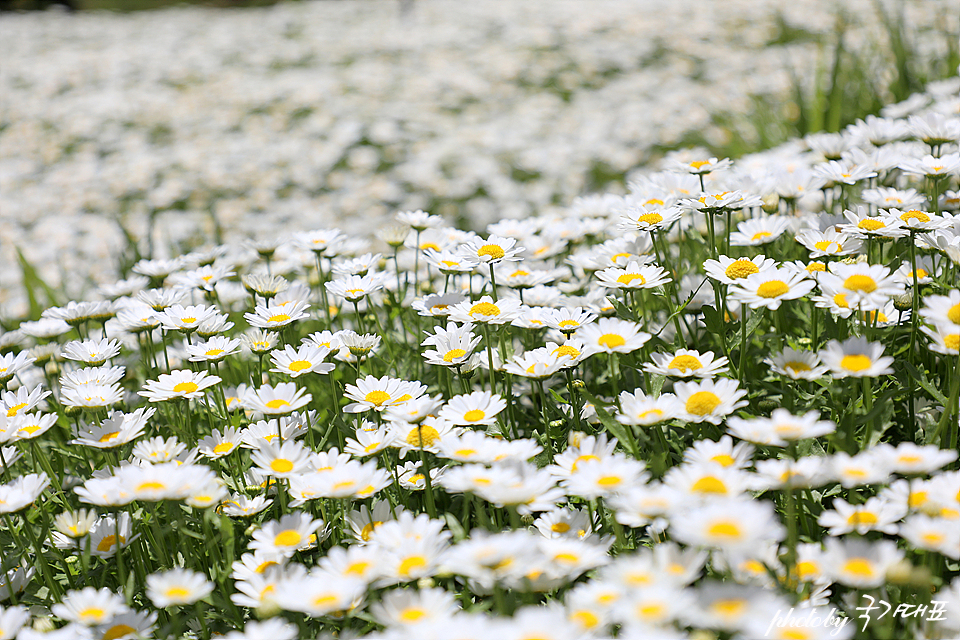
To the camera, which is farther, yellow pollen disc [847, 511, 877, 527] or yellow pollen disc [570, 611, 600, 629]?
yellow pollen disc [847, 511, 877, 527]

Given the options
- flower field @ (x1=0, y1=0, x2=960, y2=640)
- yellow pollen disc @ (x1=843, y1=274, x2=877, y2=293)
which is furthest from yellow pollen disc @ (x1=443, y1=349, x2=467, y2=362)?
yellow pollen disc @ (x1=843, y1=274, x2=877, y2=293)

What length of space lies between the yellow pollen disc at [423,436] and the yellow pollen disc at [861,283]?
1.03 m

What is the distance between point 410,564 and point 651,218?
1.33 metres

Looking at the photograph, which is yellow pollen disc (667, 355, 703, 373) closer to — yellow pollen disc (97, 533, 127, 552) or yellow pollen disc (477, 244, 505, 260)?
yellow pollen disc (477, 244, 505, 260)

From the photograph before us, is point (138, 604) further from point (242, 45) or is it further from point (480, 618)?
point (242, 45)

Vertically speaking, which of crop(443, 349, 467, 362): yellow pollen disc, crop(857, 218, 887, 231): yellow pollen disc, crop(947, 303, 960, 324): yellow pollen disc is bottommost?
crop(443, 349, 467, 362): yellow pollen disc

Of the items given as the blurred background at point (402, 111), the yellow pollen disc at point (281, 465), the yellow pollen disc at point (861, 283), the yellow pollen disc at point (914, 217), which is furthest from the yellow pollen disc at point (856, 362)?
the blurred background at point (402, 111)

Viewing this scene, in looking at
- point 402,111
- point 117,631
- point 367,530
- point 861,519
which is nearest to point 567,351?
point 367,530

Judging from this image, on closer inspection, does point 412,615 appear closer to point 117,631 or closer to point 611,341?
point 117,631

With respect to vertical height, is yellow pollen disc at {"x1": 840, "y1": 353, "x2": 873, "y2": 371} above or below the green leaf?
above

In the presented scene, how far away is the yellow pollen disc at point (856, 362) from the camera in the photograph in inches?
59.9

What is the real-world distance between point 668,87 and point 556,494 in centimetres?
854

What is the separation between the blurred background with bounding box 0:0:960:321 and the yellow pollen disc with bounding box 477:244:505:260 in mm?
2866

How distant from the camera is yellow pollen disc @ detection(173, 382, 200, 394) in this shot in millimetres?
1920
